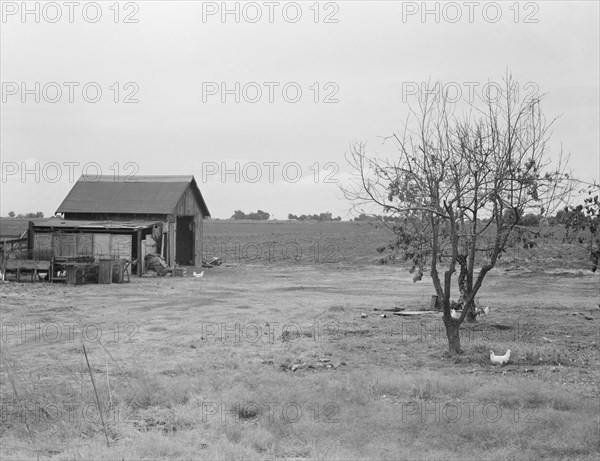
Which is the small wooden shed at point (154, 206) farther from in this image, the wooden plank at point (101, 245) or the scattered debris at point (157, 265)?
the wooden plank at point (101, 245)

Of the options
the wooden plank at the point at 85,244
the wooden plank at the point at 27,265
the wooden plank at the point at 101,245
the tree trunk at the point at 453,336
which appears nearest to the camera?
the tree trunk at the point at 453,336

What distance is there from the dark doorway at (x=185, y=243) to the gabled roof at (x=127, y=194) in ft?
5.07

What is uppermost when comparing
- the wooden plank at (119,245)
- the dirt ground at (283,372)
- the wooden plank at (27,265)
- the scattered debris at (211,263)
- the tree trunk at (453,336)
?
the wooden plank at (119,245)

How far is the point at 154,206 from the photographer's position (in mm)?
33875

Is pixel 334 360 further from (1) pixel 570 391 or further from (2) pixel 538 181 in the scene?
(2) pixel 538 181

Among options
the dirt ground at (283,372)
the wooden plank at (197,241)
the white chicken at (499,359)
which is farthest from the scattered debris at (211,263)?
the white chicken at (499,359)

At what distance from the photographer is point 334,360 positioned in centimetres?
1205

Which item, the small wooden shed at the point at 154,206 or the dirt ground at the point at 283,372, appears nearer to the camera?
the dirt ground at the point at 283,372

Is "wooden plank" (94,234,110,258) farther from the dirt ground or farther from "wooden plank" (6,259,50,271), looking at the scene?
the dirt ground

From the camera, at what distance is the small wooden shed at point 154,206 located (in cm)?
3372

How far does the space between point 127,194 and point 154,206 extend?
2447mm

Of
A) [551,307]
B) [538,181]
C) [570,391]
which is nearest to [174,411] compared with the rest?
[570,391]

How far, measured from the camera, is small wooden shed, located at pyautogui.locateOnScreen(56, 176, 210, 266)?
33719 millimetres

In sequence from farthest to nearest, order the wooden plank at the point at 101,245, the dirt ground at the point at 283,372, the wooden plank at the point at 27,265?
the wooden plank at the point at 101,245, the wooden plank at the point at 27,265, the dirt ground at the point at 283,372
